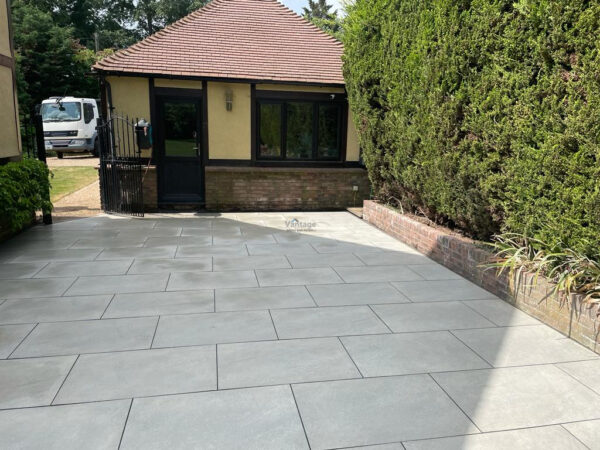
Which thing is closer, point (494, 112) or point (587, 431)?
point (587, 431)

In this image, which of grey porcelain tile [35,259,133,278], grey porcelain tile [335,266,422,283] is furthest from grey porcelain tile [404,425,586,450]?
grey porcelain tile [35,259,133,278]

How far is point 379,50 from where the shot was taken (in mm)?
7273

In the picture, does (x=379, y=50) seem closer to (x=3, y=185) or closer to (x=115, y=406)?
(x=3, y=185)

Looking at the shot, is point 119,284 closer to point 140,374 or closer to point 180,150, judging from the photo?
point 140,374

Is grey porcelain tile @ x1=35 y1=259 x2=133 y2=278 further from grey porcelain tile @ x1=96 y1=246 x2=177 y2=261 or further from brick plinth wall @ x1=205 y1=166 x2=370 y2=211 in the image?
brick plinth wall @ x1=205 y1=166 x2=370 y2=211

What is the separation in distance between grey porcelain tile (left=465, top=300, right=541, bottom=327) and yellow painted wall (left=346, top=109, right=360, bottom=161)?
Answer: 636 centimetres

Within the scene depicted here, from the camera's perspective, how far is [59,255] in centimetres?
577

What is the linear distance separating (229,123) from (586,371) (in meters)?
8.09

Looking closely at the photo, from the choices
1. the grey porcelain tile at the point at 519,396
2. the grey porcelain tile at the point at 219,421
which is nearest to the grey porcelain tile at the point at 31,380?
the grey porcelain tile at the point at 219,421

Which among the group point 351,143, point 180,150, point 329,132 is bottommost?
point 180,150

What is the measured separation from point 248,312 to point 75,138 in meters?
16.9

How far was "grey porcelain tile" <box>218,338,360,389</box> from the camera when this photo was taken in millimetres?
2924

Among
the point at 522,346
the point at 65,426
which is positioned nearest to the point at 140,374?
the point at 65,426

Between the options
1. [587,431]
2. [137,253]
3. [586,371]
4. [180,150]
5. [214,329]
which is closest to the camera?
[587,431]
